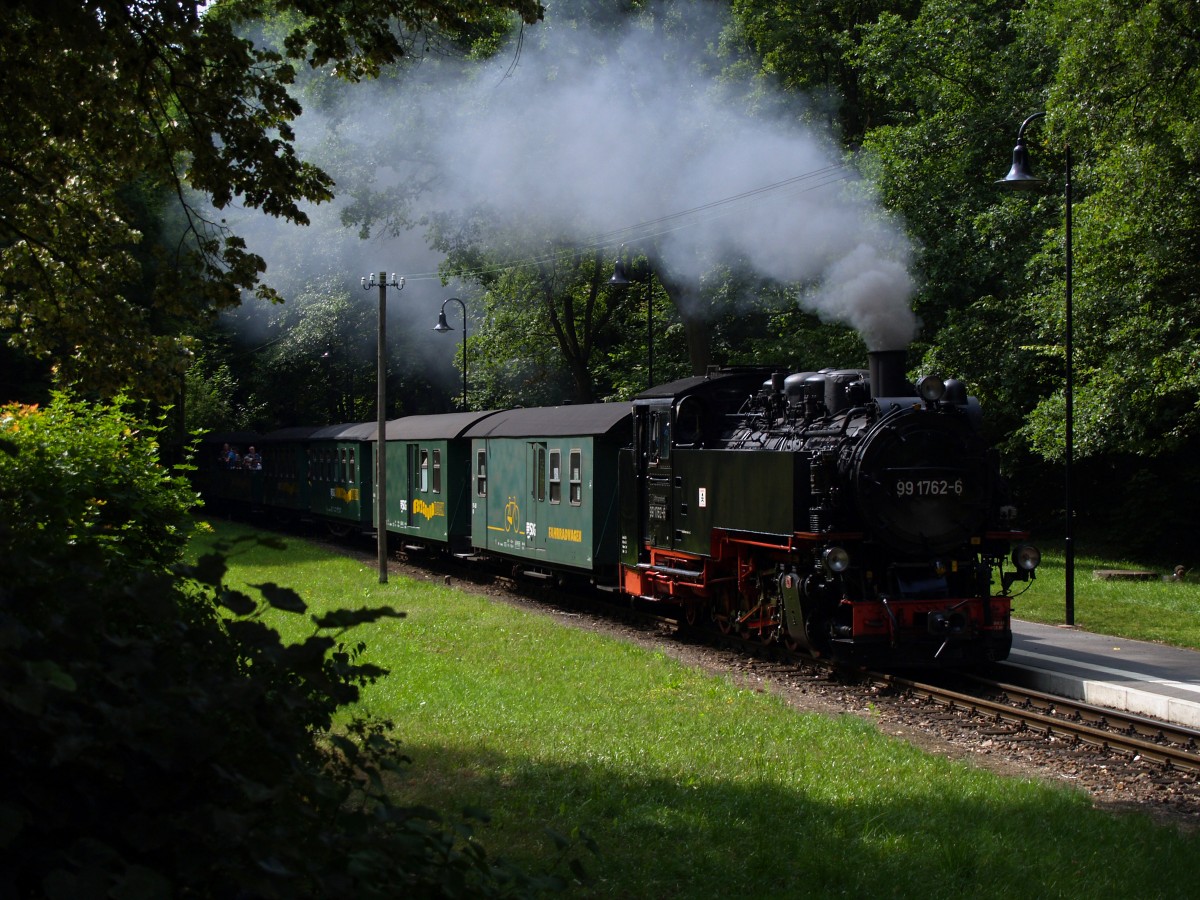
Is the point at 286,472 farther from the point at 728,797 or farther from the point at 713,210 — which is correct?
the point at 728,797

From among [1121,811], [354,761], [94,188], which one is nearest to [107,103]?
[94,188]

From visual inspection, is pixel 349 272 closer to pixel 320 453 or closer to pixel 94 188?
pixel 320 453

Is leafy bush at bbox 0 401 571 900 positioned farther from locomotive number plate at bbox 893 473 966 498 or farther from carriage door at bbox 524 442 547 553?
carriage door at bbox 524 442 547 553

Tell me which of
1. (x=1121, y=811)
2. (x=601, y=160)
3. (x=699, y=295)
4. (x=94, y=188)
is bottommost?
(x=1121, y=811)

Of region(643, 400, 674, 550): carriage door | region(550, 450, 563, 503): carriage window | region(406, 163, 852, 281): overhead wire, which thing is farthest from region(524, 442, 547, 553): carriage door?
region(406, 163, 852, 281): overhead wire

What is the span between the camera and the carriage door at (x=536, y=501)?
16.4 meters

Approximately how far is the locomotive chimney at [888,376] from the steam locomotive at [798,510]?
14 mm

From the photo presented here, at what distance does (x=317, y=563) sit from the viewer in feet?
66.6

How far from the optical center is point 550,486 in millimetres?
16203

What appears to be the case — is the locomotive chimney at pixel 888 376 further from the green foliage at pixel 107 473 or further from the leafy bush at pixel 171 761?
the leafy bush at pixel 171 761

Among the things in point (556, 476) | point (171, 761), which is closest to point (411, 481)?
point (556, 476)

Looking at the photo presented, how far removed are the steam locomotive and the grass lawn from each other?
5.00 ft

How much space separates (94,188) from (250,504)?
1011 inches

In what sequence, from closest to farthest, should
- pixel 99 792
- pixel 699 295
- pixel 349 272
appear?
pixel 99 792, pixel 699 295, pixel 349 272
